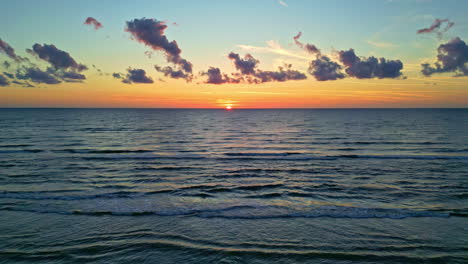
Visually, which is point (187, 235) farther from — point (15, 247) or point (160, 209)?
point (15, 247)

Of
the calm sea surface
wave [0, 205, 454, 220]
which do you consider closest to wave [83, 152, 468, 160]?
the calm sea surface

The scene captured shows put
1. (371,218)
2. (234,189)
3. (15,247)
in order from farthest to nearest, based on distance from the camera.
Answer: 1. (234,189)
2. (371,218)
3. (15,247)

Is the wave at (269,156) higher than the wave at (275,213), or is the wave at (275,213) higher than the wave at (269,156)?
the wave at (275,213)

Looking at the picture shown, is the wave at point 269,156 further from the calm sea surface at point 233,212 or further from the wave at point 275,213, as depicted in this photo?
the wave at point 275,213

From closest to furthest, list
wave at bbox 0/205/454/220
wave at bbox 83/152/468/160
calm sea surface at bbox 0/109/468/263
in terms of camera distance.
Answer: calm sea surface at bbox 0/109/468/263 → wave at bbox 0/205/454/220 → wave at bbox 83/152/468/160

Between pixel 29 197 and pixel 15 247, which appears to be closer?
pixel 15 247

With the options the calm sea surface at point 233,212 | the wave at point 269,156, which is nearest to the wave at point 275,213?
the calm sea surface at point 233,212

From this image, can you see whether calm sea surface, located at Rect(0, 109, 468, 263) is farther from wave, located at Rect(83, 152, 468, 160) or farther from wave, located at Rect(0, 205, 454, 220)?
wave, located at Rect(83, 152, 468, 160)

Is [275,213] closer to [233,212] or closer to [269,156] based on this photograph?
[233,212]

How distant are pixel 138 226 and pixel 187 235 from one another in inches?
71.7

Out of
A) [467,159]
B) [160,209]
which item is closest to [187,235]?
[160,209]

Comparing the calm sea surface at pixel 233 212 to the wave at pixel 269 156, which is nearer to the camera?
the calm sea surface at pixel 233 212

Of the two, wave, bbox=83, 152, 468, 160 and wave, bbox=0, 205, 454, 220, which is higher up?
wave, bbox=0, 205, 454, 220

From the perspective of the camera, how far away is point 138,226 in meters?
8.90
